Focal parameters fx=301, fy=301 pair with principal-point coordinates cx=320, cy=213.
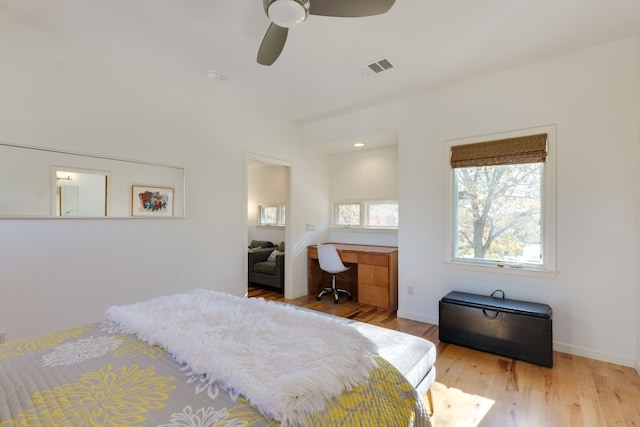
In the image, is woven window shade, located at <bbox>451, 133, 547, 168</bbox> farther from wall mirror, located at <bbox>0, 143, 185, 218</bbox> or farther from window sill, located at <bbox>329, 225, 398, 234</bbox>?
wall mirror, located at <bbox>0, 143, 185, 218</bbox>

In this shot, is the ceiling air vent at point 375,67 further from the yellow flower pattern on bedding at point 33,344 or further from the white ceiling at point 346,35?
the yellow flower pattern on bedding at point 33,344

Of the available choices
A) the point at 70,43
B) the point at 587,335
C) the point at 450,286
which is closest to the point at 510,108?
the point at 450,286

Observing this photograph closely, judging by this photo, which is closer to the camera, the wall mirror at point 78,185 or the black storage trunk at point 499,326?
the wall mirror at point 78,185

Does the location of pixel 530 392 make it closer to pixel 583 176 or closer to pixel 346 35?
pixel 583 176

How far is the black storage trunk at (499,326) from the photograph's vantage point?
242 cm

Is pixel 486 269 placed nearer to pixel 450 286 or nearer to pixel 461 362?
pixel 450 286

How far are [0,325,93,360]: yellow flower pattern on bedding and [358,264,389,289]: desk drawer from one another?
3044 millimetres

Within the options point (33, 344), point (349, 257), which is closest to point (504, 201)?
point (349, 257)

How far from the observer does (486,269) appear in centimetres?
303

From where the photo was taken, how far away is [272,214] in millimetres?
5980

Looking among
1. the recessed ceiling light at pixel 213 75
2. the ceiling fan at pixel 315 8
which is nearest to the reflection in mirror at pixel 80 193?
the recessed ceiling light at pixel 213 75

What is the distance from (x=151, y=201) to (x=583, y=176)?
392 centimetres

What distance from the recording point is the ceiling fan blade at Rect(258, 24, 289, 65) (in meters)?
1.89

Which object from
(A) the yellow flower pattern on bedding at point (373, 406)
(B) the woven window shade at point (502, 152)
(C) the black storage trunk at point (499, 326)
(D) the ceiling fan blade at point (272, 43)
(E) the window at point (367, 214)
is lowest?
(C) the black storage trunk at point (499, 326)
